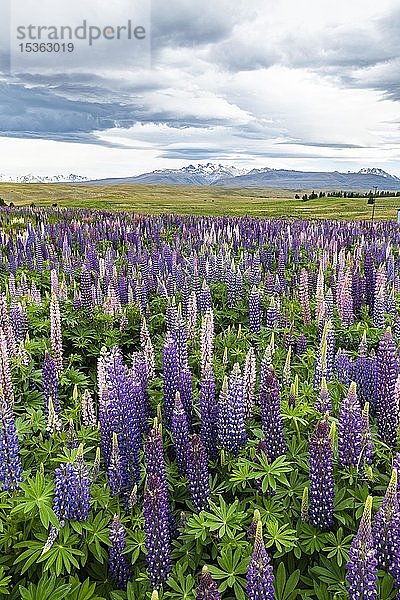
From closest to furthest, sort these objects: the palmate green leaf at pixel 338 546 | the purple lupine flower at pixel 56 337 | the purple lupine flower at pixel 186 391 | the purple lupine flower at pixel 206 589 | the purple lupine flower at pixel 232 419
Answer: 1. the purple lupine flower at pixel 206 589
2. the palmate green leaf at pixel 338 546
3. the purple lupine flower at pixel 232 419
4. the purple lupine flower at pixel 186 391
5. the purple lupine flower at pixel 56 337

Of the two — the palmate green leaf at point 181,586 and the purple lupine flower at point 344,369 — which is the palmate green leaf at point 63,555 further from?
the purple lupine flower at point 344,369

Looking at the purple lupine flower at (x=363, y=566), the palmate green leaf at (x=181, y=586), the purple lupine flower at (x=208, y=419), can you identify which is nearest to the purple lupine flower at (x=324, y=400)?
the purple lupine flower at (x=208, y=419)

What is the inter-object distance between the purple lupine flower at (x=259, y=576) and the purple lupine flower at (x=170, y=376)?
76.8 inches

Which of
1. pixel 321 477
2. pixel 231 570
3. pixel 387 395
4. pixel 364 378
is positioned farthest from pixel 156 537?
pixel 364 378

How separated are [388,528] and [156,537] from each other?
125 cm

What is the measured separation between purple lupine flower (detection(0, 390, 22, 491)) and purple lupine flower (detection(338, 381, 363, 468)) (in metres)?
2.14

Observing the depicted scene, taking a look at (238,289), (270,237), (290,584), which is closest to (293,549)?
(290,584)

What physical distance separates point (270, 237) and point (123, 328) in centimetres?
874

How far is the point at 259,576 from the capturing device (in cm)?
264

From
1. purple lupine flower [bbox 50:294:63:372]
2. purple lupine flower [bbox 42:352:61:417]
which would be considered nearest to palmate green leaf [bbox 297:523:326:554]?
purple lupine flower [bbox 42:352:61:417]

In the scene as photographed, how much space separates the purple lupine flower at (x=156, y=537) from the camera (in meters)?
3.06

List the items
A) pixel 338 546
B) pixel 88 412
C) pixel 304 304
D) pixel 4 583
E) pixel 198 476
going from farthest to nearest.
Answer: pixel 304 304 < pixel 88 412 < pixel 198 476 < pixel 338 546 < pixel 4 583

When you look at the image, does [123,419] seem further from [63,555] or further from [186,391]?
[63,555]

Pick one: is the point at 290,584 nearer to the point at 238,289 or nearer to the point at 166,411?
the point at 166,411
